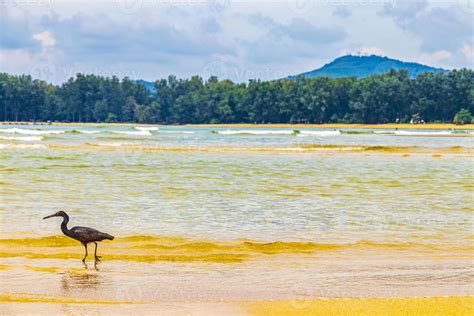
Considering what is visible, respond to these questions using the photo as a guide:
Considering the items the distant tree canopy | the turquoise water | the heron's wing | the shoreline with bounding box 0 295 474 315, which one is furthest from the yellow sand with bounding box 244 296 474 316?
the distant tree canopy

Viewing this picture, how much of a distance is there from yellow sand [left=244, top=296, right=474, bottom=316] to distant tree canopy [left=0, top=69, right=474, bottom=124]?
151 m

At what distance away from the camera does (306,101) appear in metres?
171

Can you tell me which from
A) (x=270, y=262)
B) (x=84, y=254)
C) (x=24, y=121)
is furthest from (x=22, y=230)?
(x=24, y=121)

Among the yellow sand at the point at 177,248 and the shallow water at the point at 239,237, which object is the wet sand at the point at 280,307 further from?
the yellow sand at the point at 177,248

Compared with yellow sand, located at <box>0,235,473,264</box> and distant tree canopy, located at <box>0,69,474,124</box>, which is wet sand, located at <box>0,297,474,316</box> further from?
distant tree canopy, located at <box>0,69,474,124</box>

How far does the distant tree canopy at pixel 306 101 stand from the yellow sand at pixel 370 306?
151 meters

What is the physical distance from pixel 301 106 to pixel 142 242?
531ft

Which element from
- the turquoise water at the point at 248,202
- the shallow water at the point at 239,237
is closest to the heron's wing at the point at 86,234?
the shallow water at the point at 239,237

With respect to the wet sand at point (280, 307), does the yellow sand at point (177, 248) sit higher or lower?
lower

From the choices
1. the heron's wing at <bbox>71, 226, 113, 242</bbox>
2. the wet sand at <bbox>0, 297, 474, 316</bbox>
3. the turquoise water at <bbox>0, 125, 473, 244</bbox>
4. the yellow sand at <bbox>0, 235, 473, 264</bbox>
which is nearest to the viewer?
the wet sand at <bbox>0, 297, 474, 316</bbox>

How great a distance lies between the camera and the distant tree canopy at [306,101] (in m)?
161

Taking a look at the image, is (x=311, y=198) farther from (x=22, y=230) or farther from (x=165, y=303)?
(x=165, y=303)

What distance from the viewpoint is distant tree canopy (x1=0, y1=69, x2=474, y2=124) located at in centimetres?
16075

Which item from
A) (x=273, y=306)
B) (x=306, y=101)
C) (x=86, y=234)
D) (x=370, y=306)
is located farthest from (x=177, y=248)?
(x=306, y=101)
